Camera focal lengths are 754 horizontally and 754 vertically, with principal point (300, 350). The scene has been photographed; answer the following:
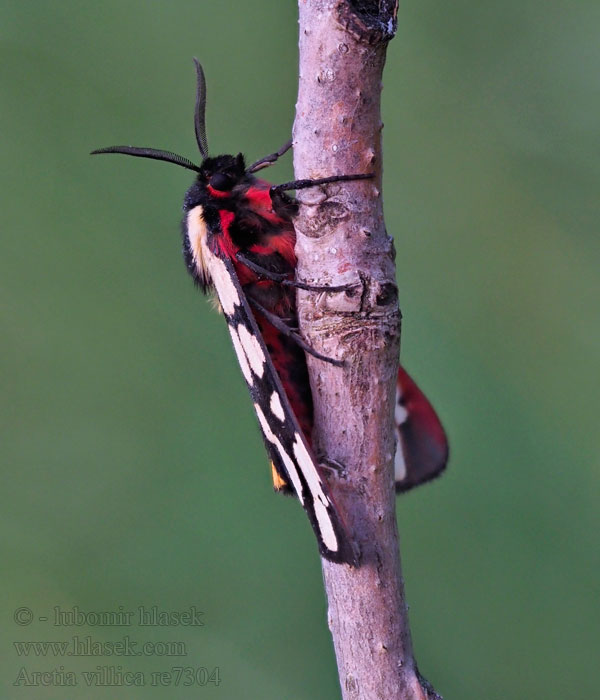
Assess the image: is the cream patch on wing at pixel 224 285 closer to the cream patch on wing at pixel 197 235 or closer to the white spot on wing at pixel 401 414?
the cream patch on wing at pixel 197 235

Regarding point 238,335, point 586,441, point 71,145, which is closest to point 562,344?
point 586,441

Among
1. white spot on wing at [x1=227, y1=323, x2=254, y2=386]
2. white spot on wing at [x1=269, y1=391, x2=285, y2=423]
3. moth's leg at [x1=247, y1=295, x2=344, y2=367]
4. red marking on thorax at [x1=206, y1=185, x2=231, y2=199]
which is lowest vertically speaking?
white spot on wing at [x1=269, y1=391, x2=285, y2=423]

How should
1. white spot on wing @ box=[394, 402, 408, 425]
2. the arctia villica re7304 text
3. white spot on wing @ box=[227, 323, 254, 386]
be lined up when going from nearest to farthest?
the arctia villica re7304 text
white spot on wing @ box=[227, 323, 254, 386]
white spot on wing @ box=[394, 402, 408, 425]

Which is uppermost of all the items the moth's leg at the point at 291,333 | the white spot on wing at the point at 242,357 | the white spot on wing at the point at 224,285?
the white spot on wing at the point at 224,285

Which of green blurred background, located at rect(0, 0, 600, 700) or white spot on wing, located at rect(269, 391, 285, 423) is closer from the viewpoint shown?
white spot on wing, located at rect(269, 391, 285, 423)

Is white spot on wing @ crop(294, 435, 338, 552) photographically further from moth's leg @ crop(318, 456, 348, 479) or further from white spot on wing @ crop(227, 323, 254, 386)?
white spot on wing @ crop(227, 323, 254, 386)

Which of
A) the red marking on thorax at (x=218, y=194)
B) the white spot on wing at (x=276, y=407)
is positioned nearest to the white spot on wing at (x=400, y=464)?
the white spot on wing at (x=276, y=407)

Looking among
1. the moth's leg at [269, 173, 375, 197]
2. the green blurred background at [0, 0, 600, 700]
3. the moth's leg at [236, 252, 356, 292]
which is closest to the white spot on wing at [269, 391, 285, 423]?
the moth's leg at [236, 252, 356, 292]

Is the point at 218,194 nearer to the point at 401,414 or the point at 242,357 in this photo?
the point at 242,357

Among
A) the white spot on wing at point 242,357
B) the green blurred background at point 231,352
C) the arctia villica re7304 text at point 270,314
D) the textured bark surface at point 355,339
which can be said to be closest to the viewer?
the textured bark surface at point 355,339
